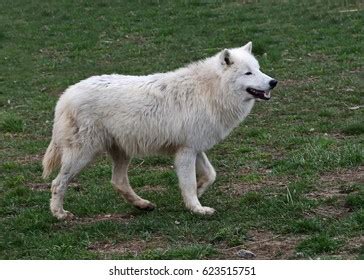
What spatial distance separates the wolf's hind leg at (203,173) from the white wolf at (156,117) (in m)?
0.11

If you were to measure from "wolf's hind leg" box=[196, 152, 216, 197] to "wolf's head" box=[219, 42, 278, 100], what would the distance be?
86 centimetres

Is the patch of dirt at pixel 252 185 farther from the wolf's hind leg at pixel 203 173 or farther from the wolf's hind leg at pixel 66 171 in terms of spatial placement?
the wolf's hind leg at pixel 66 171

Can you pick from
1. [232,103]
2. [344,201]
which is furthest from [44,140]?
[344,201]

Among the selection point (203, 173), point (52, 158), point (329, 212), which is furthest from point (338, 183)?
point (52, 158)

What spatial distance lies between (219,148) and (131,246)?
12.5ft

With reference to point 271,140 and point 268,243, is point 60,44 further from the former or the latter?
point 268,243

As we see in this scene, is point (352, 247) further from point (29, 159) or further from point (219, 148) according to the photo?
point (29, 159)

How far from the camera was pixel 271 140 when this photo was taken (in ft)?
35.0

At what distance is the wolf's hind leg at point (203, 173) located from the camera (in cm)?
831

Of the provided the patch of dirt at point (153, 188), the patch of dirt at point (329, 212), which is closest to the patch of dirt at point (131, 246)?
the patch of dirt at point (329, 212)

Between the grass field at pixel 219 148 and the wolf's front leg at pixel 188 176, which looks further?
the wolf's front leg at pixel 188 176

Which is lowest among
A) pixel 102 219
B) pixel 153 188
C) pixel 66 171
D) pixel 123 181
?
pixel 153 188

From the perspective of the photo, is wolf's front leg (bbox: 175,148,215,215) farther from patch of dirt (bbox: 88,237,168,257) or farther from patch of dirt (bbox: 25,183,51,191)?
patch of dirt (bbox: 25,183,51,191)

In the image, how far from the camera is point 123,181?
838 cm
